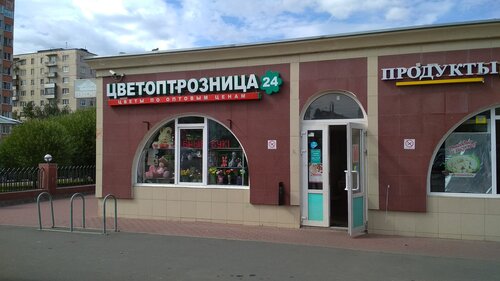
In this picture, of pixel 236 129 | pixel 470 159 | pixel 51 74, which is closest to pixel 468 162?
pixel 470 159

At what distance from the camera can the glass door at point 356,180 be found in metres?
9.95

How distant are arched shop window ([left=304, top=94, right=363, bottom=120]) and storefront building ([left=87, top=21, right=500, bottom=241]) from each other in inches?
0.9

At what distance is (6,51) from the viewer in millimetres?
89062

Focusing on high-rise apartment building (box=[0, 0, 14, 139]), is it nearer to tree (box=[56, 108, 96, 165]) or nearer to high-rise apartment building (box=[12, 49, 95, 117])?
high-rise apartment building (box=[12, 49, 95, 117])

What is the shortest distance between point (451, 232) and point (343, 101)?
11.6ft

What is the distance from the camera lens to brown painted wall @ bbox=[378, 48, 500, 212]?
32.3 ft

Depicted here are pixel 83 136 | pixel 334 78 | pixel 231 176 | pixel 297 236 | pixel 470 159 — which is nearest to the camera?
pixel 470 159

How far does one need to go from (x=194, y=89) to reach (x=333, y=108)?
3.44 meters

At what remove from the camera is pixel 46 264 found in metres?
7.71

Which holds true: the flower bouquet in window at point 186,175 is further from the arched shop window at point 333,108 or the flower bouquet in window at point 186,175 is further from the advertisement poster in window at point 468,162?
the advertisement poster in window at point 468,162

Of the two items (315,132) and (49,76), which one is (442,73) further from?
(49,76)

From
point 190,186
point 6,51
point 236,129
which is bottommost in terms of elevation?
point 190,186

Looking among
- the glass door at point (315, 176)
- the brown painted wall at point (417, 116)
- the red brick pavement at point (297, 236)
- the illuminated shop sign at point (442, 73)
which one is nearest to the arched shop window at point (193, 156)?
the red brick pavement at point (297, 236)

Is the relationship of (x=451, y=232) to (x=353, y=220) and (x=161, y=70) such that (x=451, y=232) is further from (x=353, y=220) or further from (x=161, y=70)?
(x=161, y=70)
